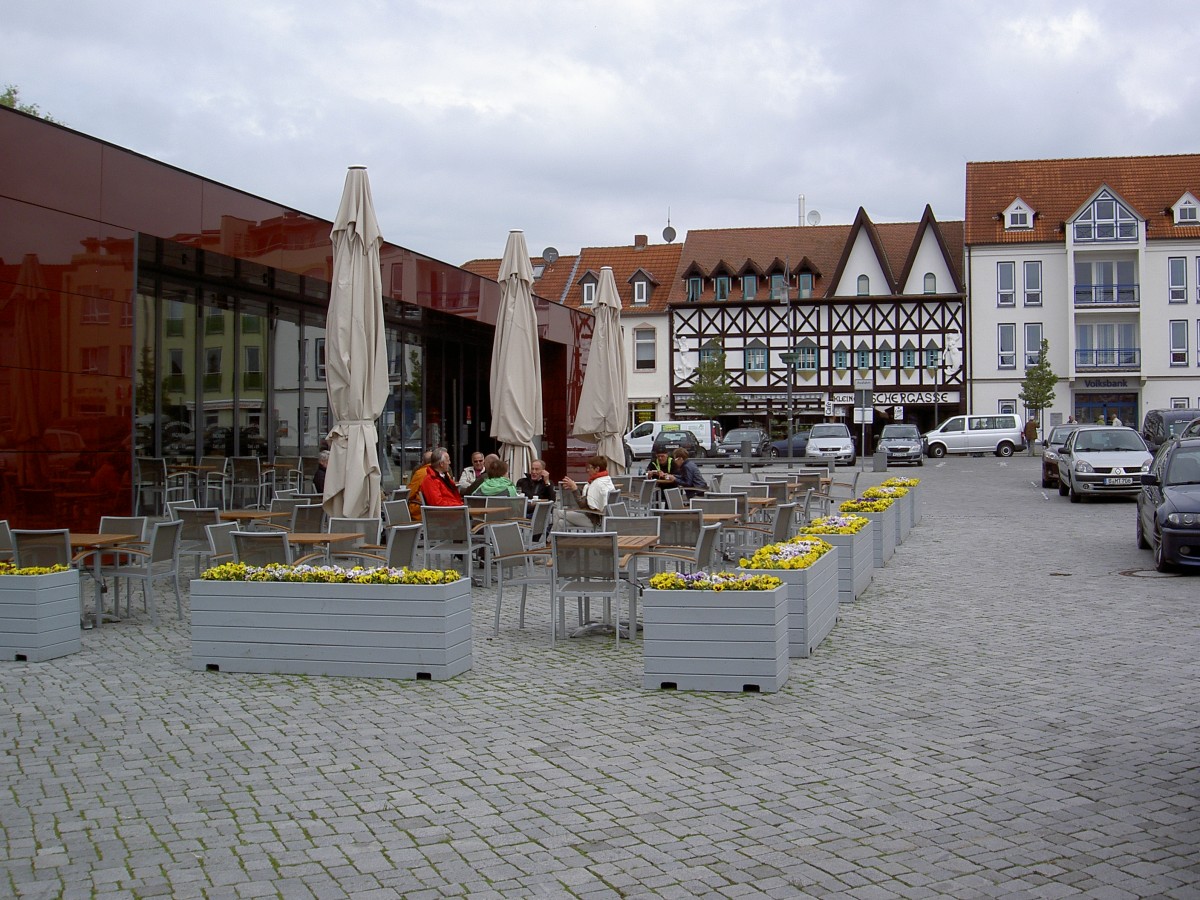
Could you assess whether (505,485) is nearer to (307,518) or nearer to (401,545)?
(307,518)

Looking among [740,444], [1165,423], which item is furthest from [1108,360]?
[1165,423]

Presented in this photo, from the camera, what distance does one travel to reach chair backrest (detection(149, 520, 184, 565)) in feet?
33.1

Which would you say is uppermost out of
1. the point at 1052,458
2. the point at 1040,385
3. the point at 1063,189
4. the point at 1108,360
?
the point at 1063,189

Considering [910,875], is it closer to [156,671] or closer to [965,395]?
[156,671]

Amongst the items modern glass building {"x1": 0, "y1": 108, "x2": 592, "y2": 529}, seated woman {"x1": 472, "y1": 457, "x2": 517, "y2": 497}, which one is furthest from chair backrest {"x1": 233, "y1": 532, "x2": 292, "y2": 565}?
seated woman {"x1": 472, "y1": 457, "x2": 517, "y2": 497}

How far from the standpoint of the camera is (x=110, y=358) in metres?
13.5

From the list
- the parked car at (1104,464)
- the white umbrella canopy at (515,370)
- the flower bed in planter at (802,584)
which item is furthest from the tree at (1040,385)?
the flower bed in planter at (802,584)

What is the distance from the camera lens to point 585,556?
368 inches

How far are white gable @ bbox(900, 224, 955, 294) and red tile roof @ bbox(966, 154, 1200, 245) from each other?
1566 millimetres

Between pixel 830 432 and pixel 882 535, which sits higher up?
pixel 830 432

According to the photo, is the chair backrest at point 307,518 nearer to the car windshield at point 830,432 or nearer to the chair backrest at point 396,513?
the chair backrest at point 396,513

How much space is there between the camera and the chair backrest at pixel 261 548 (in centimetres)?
927

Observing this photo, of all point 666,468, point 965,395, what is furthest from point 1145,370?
point 666,468

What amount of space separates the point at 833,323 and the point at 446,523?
5006cm
